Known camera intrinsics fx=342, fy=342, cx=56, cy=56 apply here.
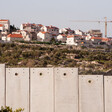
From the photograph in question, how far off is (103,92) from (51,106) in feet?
7.15

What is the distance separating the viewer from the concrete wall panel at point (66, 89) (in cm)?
1376

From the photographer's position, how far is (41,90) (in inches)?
549

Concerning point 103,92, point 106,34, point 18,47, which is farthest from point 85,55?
point 106,34

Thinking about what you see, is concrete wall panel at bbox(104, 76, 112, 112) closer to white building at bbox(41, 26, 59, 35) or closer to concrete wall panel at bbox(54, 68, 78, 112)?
concrete wall panel at bbox(54, 68, 78, 112)

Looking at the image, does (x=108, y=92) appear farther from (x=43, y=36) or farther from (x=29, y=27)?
(x=29, y=27)

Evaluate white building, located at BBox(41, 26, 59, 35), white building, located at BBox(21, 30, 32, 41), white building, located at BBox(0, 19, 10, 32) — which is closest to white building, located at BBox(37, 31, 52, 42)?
white building, located at BBox(21, 30, 32, 41)

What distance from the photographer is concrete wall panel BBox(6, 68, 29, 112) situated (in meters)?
13.9

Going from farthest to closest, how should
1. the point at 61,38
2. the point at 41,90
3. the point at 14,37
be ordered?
the point at 61,38, the point at 14,37, the point at 41,90

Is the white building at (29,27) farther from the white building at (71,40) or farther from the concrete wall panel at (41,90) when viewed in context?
the concrete wall panel at (41,90)

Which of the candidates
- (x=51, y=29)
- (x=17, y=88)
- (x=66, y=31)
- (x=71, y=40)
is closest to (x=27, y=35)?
(x=71, y=40)

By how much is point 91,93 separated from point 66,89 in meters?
1.02

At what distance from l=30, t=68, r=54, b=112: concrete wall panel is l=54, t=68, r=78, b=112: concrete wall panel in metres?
0.25

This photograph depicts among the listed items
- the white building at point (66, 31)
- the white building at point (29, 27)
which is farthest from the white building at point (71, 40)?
the white building at point (66, 31)

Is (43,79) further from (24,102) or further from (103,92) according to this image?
(103,92)
